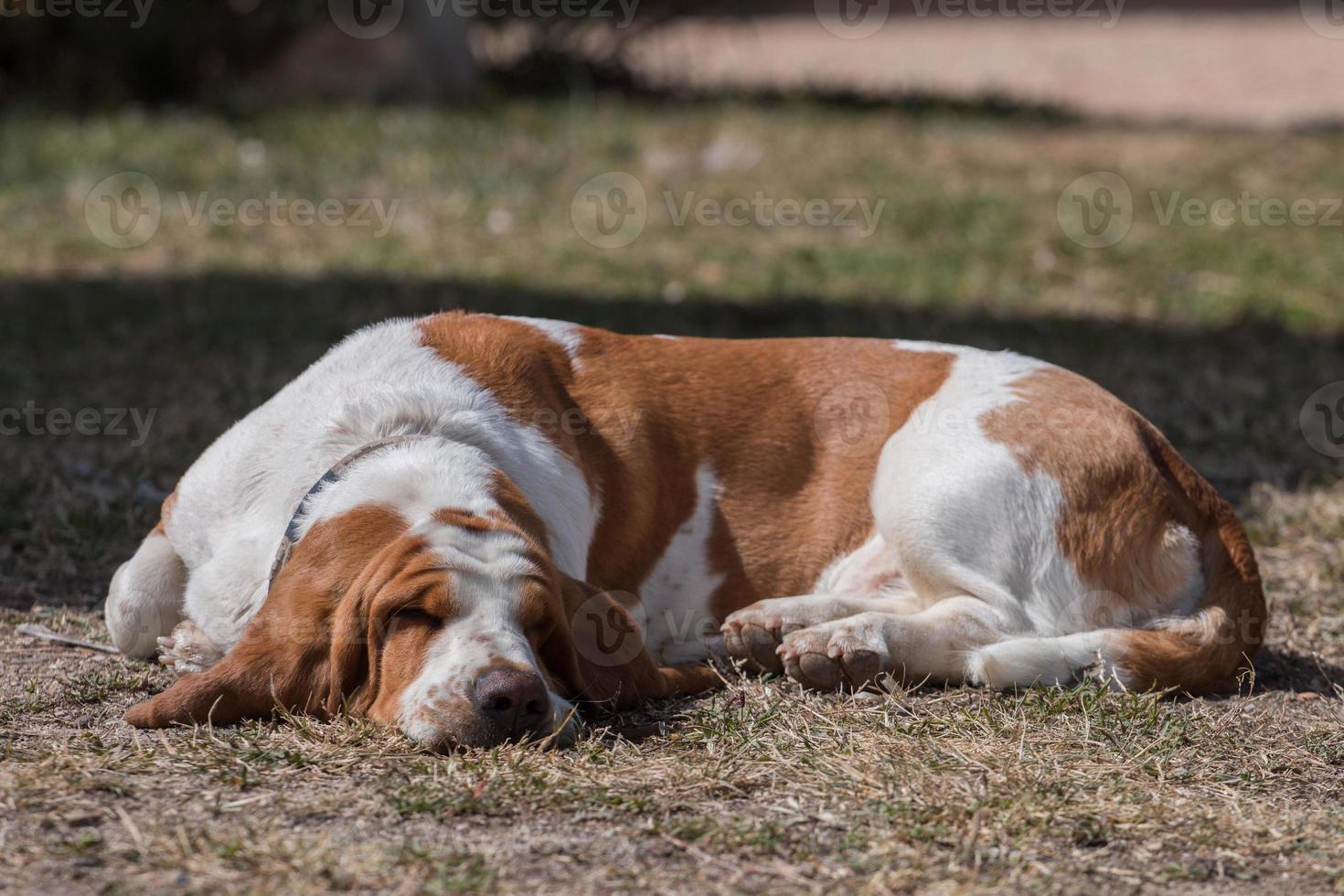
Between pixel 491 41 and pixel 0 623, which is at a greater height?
pixel 491 41

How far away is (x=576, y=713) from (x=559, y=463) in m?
0.64

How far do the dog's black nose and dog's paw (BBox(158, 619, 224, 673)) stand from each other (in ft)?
2.50

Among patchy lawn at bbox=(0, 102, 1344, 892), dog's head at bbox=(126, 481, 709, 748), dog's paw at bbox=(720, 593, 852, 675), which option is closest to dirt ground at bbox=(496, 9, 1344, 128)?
patchy lawn at bbox=(0, 102, 1344, 892)

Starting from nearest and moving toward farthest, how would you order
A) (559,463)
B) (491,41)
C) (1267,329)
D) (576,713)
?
(576,713) < (559,463) < (1267,329) < (491,41)

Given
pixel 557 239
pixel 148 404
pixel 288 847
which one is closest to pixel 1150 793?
pixel 288 847

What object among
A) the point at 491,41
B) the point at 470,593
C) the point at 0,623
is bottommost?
the point at 0,623

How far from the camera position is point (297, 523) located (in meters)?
3.13

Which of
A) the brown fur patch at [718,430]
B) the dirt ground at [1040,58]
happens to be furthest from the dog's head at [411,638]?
the dirt ground at [1040,58]

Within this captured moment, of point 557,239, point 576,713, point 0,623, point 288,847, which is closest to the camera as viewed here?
point 288,847

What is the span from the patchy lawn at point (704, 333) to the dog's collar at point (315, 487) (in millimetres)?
330

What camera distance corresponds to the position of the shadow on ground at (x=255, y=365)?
467 centimetres

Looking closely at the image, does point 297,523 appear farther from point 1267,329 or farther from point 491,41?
point 491,41

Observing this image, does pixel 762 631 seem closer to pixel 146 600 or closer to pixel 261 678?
pixel 261 678

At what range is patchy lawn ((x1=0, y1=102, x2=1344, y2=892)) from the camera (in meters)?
2.68
